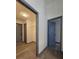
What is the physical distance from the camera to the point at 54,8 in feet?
15.6

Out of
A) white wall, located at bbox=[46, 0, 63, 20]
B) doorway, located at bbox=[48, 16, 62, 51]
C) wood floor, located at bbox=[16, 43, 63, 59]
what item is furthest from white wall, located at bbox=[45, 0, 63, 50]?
wood floor, located at bbox=[16, 43, 63, 59]

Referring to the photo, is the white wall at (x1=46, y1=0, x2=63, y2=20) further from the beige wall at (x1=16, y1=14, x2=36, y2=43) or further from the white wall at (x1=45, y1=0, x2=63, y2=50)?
the beige wall at (x1=16, y1=14, x2=36, y2=43)

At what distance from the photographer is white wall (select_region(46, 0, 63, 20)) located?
4.25 m

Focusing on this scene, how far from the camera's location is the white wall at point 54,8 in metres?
4.25

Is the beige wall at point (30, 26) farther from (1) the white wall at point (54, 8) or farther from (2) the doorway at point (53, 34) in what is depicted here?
(1) the white wall at point (54, 8)

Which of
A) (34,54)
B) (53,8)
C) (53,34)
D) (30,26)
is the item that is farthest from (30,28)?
(34,54)

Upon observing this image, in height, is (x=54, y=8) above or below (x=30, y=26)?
above

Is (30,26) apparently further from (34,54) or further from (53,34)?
(34,54)
